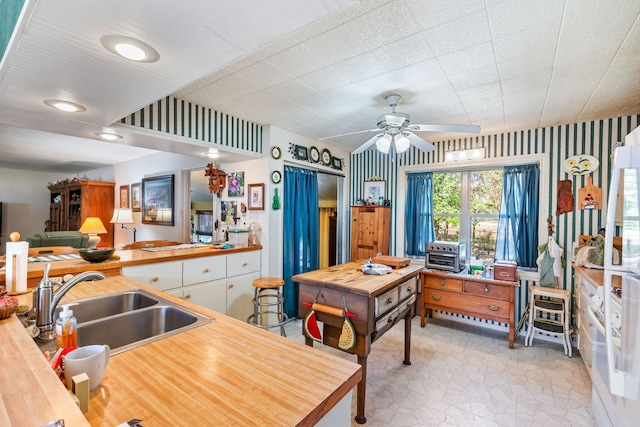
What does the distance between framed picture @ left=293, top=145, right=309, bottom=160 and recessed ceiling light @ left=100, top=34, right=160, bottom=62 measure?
8.16 feet

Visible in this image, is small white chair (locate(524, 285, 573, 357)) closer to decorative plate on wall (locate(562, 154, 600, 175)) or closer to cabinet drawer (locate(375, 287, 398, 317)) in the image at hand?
decorative plate on wall (locate(562, 154, 600, 175))

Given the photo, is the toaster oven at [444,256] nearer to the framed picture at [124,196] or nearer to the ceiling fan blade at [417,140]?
the ceiling fan blade at [417,140]

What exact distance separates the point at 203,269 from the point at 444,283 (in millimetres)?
2759

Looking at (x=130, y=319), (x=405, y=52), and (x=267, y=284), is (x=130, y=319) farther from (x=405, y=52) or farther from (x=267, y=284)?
(x=405, y=52)

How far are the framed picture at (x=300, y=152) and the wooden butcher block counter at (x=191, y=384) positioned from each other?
289 cm

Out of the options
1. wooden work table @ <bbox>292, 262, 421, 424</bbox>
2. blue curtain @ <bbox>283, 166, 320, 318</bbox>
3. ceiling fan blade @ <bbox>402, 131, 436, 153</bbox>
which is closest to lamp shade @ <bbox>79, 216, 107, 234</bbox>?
blue curtain @ <bbox>283, 166, 320, 318</bbox>

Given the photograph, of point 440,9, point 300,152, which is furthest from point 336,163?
point 440,9

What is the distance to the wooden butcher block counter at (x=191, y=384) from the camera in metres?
0.71

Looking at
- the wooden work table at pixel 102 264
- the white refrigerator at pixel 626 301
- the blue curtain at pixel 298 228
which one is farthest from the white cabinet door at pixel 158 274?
the white refrigerator at pixel 626 301

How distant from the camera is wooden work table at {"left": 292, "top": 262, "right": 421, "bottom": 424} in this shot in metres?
1.98

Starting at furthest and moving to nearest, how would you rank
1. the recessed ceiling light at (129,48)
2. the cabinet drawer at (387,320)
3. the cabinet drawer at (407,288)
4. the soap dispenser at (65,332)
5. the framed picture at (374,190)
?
the framed picture at (374,190) < the cabinet drawer at (407,288) < the cabinet drawer at (387,320) < the recessed ceiling light at (129,48) < the soap dispenser at (65,332)

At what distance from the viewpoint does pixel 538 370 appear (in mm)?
2676

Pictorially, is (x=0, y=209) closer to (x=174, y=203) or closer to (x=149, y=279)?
(x=174, y=203)

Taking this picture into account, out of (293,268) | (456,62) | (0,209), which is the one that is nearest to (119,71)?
(456,62)
